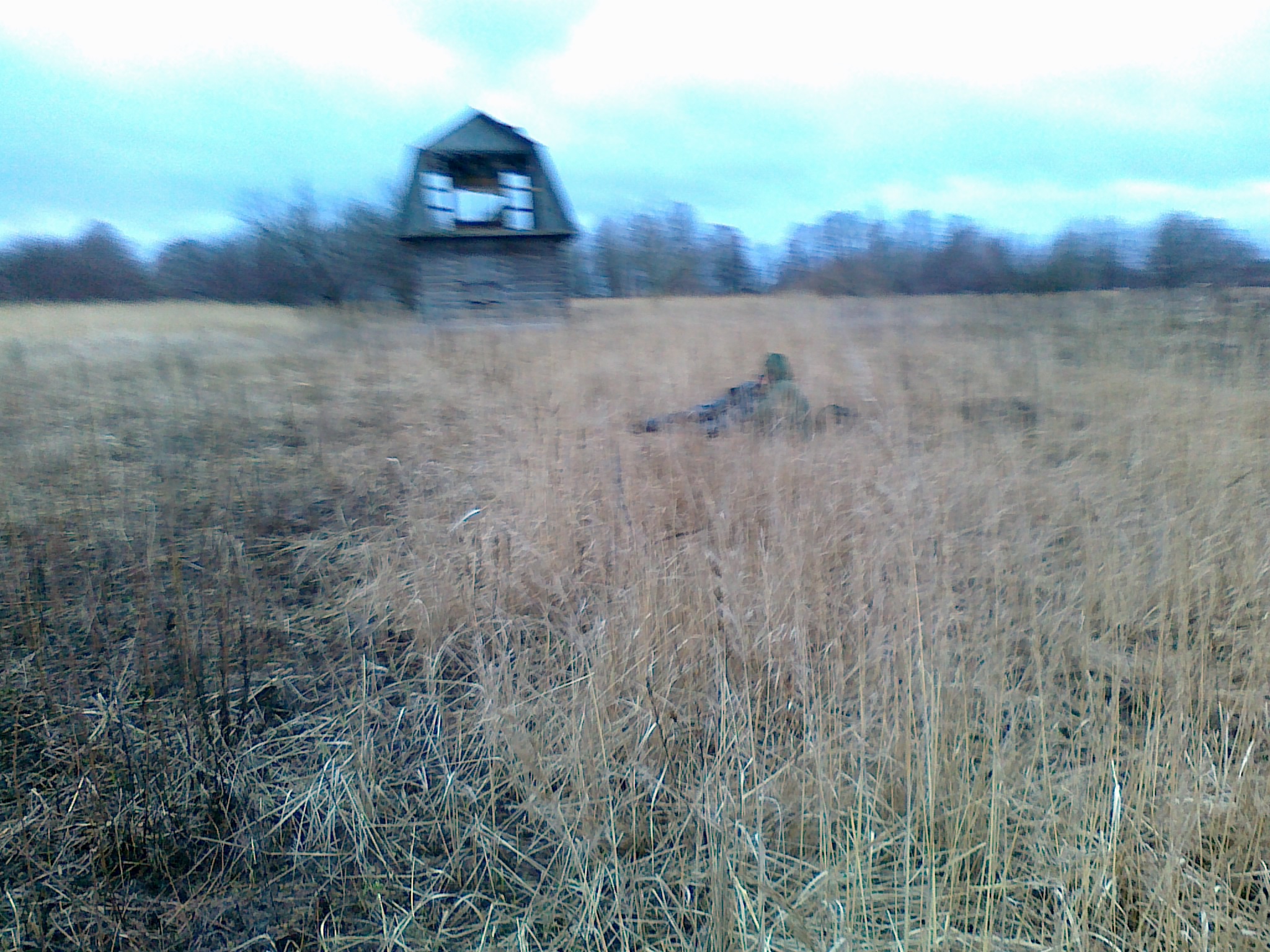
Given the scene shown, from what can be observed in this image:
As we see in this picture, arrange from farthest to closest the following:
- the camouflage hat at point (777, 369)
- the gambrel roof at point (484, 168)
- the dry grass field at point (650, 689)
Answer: the gambrel roof at point (484, 168), the camouflage hat at point (777, 369), the dry grass field at point (650, 689)

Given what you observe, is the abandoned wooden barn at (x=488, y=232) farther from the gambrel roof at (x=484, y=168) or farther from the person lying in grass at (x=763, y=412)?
the person lying in grass at (x=763, y=412)

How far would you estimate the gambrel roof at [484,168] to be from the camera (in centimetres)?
1095

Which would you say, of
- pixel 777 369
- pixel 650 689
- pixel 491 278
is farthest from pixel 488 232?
pixel 650 689

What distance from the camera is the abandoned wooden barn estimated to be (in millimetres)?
11023

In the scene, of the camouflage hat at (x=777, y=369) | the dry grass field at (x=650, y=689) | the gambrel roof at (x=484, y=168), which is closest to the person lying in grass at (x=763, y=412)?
the camouflage hat at (x=777, y=369)

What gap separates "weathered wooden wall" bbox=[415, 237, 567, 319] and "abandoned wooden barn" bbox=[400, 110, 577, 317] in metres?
0.01

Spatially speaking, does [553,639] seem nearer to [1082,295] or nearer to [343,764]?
[343,764]

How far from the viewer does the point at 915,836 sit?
2.08m

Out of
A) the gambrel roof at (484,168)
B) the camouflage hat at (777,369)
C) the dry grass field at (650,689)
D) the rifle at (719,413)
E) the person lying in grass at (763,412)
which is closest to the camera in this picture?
the dry grass field at (650,689)

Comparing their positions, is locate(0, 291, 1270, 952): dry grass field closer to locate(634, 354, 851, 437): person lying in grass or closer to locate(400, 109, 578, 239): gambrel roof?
locate(634, 354, 851, 437): person lying in grass

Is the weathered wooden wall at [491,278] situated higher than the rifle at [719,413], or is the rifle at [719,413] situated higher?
the weathered wooden wall at [491,278]

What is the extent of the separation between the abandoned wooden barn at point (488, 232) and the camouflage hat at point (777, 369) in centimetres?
604

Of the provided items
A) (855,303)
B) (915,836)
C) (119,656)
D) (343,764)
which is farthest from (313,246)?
(915,836)

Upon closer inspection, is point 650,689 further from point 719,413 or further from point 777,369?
point 777,369
